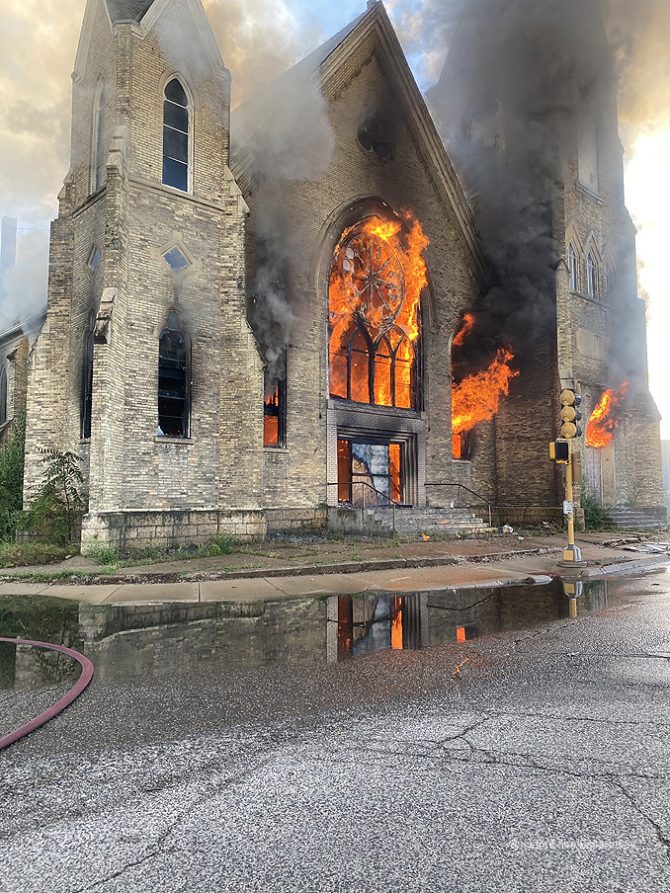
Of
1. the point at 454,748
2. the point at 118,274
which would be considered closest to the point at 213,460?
the point at 118,274

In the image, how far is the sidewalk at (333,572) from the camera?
9242 millimetres

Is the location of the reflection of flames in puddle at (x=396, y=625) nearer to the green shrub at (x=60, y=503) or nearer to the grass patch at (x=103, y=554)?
the grass patch at (x=103, y=554)

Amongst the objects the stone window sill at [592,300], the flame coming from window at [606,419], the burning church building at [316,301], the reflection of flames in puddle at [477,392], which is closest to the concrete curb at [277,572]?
the burning church building at [316,301]

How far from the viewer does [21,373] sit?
21.5 metres

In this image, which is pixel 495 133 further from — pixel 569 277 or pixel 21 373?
pixel 21 373

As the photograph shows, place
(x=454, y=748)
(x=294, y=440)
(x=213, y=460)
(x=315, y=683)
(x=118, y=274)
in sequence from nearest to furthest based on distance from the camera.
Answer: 1. (x=454, y=748)
2. (x=315, y=683)
3. (x=118, y=274)
4. (x=213, y=460)
5. (x=294, y=440)

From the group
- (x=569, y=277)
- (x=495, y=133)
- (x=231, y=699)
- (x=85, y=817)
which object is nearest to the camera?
(x=85, y=817)

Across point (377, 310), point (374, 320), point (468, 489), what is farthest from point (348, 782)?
point (468, 489)

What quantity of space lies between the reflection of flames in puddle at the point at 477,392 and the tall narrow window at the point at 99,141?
13.1 m

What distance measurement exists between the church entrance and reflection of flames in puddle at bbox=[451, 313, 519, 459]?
2.99 metres

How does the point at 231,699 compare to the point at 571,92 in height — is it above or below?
below

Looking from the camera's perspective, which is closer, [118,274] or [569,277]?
[118,274]

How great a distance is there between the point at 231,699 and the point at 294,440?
1384 cm

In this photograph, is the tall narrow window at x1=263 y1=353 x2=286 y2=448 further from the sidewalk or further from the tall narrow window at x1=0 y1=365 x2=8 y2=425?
the tall narrow window at x1=0 y1=365 x2=8 y2=425
